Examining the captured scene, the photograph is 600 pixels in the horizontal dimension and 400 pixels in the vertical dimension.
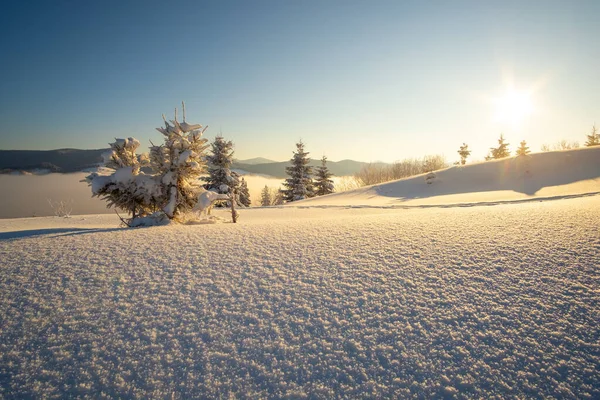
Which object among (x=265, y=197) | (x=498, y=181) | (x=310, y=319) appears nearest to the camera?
(x=310, y=319)

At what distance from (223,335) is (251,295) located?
437 mm

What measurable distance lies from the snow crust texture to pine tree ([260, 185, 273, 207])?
41171 millimetres

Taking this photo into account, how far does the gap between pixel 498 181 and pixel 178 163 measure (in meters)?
21.4

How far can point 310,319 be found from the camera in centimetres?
182

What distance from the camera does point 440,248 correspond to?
A: 275 centimetres

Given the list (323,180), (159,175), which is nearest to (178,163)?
(159,175)

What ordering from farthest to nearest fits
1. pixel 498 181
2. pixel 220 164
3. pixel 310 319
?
pixel 220 164, pixel 498 181, pixel 310 319

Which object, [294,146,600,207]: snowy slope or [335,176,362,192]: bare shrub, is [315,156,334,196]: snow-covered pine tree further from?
[335,176,362,192]: bare shrub

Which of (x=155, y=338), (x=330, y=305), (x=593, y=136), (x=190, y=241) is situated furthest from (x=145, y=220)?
(x=593, y=136)

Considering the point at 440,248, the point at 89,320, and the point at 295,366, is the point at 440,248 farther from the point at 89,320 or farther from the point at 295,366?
the point at 89,320

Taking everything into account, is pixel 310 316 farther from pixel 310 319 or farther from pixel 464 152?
pixel 464 152

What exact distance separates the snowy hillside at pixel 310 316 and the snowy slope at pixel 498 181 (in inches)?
482

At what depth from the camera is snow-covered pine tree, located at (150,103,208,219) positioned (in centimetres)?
489

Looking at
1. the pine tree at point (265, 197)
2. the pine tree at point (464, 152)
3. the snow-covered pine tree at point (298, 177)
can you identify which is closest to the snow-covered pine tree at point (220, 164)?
the snow-covered pine tree at point (298, 177)
